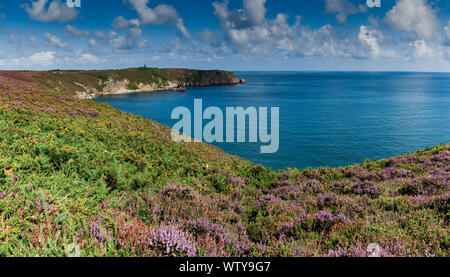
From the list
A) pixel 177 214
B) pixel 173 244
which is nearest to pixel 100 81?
pixel 177 214

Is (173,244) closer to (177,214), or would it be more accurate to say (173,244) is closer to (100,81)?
(177,214)

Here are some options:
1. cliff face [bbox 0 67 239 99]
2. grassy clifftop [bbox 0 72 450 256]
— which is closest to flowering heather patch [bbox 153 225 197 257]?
grassy clifftop [bbox 0 72 450 256]

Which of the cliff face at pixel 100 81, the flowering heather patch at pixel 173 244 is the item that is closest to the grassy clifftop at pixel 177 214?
the flowering heather patch at pixel 173 244

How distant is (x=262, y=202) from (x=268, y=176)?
3.92m

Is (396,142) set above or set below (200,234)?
below

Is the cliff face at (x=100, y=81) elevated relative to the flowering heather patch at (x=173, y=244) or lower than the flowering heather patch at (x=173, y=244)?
elevated

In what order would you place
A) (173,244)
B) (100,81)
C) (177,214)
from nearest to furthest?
(173,244) → (177,214) → (100,81)

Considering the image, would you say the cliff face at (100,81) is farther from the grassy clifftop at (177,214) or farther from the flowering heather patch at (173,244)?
the flowering heather patch at (173,244)

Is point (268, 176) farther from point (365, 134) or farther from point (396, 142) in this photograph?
point (365, 134)

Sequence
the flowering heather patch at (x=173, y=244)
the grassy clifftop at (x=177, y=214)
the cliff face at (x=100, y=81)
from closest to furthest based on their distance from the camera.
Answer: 1. the flowering heather patch at (x=173, y=244)
2. the grassy clifftop at (x=177, y=214)
3. the cliff face at (x=100, y=81)

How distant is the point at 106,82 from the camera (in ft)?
505

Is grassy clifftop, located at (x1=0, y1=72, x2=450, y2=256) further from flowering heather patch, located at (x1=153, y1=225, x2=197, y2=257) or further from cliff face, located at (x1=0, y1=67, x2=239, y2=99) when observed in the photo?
cliff face, located at (x1=0, y1=67, x2=239, y2=99)

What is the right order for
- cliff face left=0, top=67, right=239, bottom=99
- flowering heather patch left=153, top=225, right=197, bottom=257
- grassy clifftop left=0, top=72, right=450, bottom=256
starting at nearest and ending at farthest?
flowering heather patch left=153, top=225, right=197, bottom=257 → grassy clifftop left=0, top=72, right=450, bottom=256 → cliff face left=0, top=67, right=239, bottom=99
